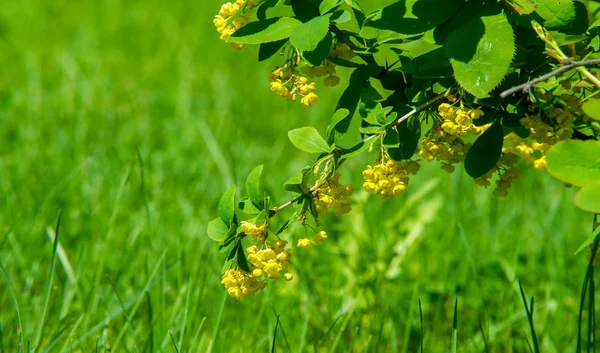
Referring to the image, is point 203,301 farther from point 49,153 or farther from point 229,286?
point 49,153

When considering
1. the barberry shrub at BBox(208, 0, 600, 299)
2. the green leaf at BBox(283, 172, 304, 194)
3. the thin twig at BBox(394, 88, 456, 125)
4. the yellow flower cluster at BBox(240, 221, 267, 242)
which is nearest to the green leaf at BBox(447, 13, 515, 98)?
the barberry shrub at BBox(208, 0, 600, 299)

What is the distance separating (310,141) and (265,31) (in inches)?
8.7

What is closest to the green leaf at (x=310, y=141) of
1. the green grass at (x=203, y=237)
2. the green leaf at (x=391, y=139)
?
the green leaf at (x=391, y=139)

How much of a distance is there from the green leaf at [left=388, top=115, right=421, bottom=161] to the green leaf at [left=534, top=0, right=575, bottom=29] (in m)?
0.30

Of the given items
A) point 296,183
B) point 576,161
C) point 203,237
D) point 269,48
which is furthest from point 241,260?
point 203,237

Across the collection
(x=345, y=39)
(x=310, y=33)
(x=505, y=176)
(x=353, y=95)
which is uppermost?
(x=310, y=33)

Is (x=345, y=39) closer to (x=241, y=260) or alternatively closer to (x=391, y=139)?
(x=391, y=139)

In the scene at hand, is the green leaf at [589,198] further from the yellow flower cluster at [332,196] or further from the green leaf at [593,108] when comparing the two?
the yellow flower cluster at [332,196]

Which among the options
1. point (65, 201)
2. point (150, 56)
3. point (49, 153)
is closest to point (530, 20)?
point (65, 201)

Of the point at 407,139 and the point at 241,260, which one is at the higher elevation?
the point at 407,139

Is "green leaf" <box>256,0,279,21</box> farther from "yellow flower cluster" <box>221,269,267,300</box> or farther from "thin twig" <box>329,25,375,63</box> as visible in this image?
"yellow flower cluster" <box>221,269,267,300</box>

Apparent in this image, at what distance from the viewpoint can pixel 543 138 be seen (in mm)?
1378

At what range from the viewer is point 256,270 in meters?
1.38

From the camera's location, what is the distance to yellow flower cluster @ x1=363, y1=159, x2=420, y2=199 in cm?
134
